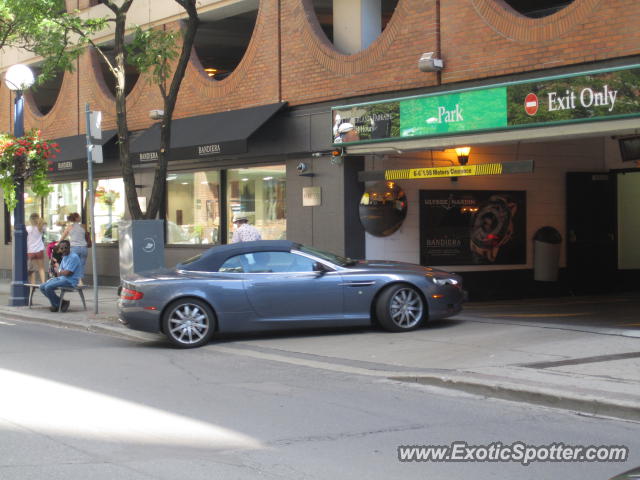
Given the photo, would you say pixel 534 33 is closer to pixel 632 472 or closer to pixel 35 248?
pixel 632 472

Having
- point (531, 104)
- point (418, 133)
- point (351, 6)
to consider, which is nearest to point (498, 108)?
point (531, 104)

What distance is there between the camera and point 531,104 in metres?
12.2

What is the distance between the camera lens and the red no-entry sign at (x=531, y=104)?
12.2 meters

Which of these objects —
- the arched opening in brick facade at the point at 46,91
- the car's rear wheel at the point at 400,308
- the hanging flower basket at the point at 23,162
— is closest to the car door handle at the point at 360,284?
the car's rear wheel at the point at 400,308

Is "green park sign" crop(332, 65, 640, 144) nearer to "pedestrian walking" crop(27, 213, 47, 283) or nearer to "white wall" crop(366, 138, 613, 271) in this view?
"white wall" crop(366, 138, 613, 271)

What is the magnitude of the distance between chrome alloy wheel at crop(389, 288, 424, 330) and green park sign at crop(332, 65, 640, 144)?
2.86 meters

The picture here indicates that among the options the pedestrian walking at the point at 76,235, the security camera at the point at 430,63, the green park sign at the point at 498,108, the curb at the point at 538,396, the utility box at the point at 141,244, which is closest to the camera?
the curb at the point at 538,396

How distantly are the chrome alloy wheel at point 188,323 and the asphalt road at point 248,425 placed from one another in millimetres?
1282

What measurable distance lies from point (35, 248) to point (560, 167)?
12.9m

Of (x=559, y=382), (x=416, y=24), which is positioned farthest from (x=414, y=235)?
(x=559, y=382)

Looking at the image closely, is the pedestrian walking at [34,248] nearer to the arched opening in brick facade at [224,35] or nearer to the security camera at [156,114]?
the security camera at [156,114]

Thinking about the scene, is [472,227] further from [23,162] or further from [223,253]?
[23,162]

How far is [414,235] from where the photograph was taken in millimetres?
16219

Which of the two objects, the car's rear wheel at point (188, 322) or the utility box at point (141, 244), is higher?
the utility box at point (141, 244)
